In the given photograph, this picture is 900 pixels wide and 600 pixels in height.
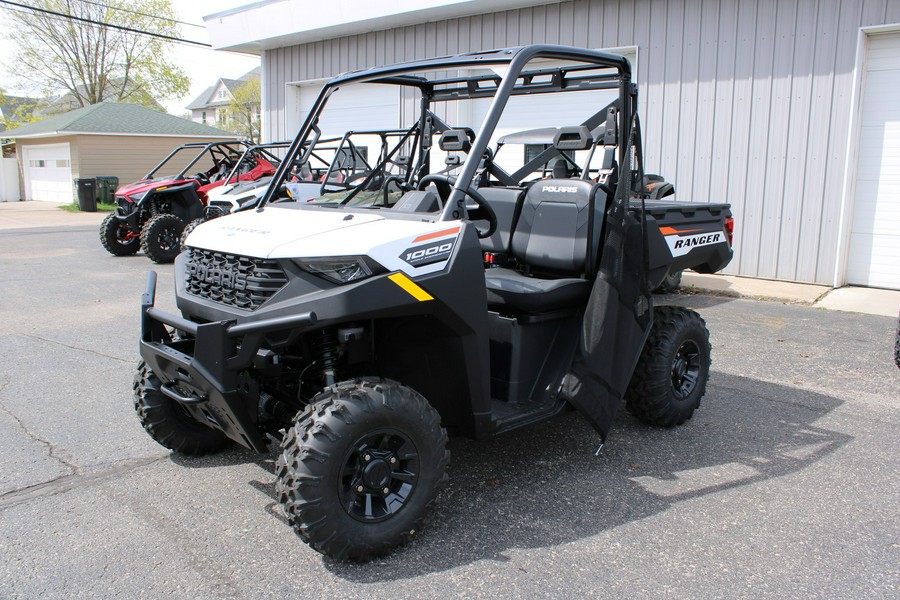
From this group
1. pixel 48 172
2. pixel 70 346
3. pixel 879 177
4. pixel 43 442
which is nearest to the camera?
pixel 43 442

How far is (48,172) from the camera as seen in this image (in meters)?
28.8

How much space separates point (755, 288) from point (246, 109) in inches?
2578

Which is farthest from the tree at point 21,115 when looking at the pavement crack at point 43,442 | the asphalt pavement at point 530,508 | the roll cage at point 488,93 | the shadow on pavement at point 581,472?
the shadow on pavement at point 581,472

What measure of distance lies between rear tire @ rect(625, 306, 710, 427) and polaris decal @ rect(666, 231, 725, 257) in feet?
1.26

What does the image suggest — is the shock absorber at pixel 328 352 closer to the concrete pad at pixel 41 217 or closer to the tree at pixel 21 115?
the concrete pad at pixel 41 217

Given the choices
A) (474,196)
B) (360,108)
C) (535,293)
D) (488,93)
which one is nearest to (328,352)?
(474,196)

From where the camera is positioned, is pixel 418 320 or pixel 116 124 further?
pixel 116 124

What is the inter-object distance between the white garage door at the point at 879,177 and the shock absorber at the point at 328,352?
8169 mm

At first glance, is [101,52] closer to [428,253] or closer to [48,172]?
[48,172]

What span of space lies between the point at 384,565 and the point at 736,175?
8234mm

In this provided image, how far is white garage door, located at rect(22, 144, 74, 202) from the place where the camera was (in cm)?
2742

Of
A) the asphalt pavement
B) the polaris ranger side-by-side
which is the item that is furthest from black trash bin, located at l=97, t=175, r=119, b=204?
the polaris ranger side-by-side

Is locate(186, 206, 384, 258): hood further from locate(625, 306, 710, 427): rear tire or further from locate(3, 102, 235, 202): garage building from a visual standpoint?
locate(3, 102, 235, 202): garage building

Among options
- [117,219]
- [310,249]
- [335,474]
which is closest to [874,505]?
[335,474]
